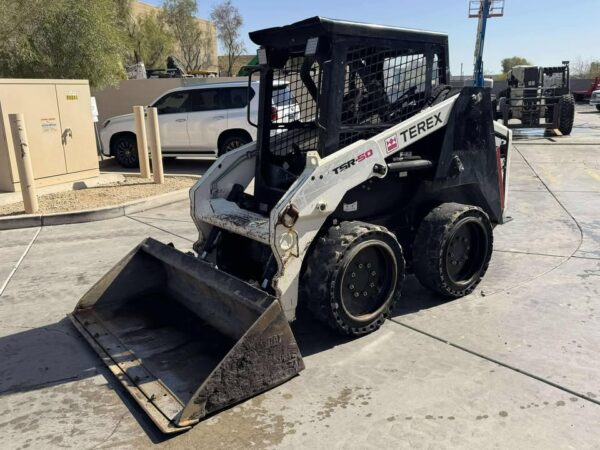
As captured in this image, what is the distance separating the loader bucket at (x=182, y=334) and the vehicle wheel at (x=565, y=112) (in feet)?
55.6

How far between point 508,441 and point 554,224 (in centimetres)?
498

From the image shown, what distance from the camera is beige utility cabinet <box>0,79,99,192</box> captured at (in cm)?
882

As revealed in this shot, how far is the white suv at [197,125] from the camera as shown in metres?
11.7

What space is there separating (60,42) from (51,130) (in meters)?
5.65

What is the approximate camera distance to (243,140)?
11.7m

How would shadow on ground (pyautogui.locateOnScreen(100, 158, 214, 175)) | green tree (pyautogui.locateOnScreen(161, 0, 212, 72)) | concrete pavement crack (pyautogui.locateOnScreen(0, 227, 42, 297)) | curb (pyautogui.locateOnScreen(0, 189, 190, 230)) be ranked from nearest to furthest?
1. concrete pavement crack (pyautogui.locateOnScreen(0, 227, 42, 297))
2. curb (pyautogui.locateOnScreen(0, 189, 190, 230))
3. shadow on ground (pyautogui.locateOnScreen(100, 158, 214, 175))
4. green tree (pyautogui.locateOnScreen(161, 0, 212, 72))

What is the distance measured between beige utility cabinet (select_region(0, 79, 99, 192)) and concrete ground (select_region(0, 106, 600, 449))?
385 centimetres

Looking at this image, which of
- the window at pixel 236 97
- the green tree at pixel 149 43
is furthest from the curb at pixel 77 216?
the green tree at pixel 149 43

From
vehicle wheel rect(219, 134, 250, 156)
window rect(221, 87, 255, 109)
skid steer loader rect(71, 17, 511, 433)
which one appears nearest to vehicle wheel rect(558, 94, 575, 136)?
window rect(221, 87, 255, 109)

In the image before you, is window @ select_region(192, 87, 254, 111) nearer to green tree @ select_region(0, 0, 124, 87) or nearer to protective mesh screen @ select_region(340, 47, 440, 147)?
green tree @ select_region(0, 0, 124, 87)

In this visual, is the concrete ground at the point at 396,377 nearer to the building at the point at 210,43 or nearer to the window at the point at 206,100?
the window at the point at 206,100

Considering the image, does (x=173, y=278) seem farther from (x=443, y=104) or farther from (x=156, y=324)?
(x=443, y=104)

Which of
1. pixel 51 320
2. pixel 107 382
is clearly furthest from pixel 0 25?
pixel 107 382

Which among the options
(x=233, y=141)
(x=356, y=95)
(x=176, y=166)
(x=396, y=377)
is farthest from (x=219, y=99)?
(x=396, y=377)
